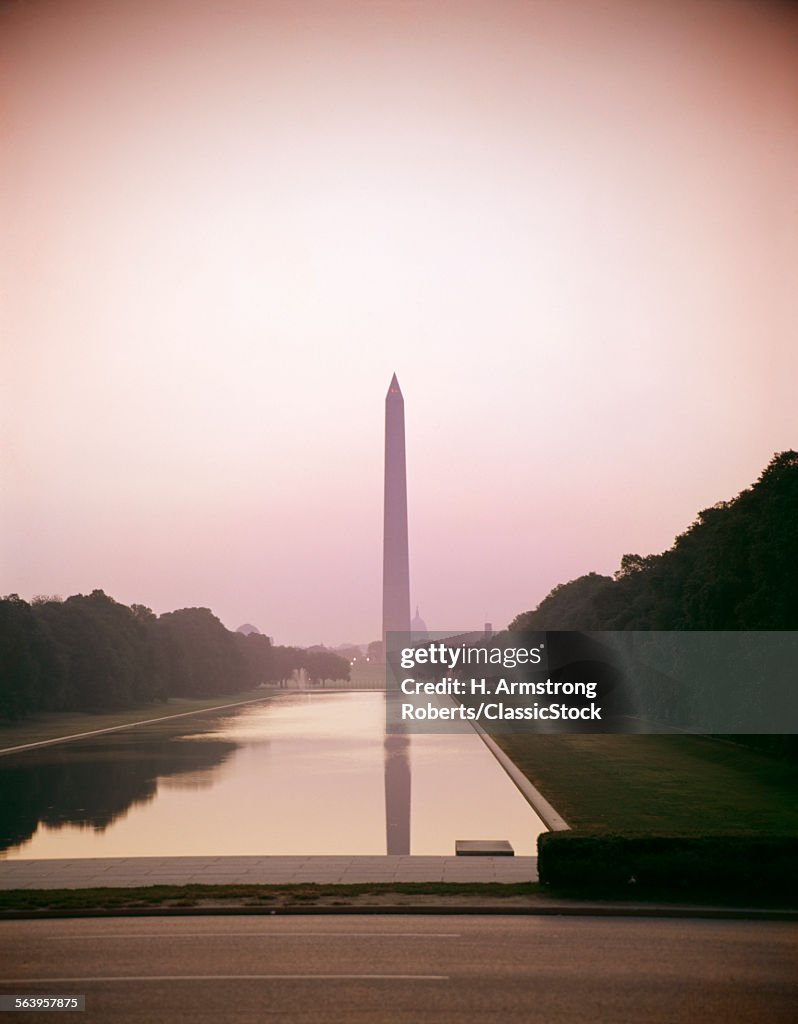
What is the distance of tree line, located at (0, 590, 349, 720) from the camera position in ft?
275

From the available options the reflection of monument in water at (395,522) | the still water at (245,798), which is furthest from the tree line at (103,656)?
the still water at (245,798)

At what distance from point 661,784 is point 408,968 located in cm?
2457

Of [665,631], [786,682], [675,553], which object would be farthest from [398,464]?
[786,682]

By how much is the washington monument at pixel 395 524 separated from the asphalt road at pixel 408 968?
116 metres

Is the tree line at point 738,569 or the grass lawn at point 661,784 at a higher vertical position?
the tree line at point 738,569

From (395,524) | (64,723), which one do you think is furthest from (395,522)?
(64,723)

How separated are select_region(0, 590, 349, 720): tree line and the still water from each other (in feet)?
86.4

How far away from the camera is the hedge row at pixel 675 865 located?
63.5ft

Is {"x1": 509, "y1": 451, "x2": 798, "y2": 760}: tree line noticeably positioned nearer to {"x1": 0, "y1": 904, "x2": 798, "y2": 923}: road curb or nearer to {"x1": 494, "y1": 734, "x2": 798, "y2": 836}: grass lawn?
{"x1": 494, "y1": 734, "x2": 798, "y2": 836}: grass lawn

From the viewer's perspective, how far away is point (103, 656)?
97.4 m

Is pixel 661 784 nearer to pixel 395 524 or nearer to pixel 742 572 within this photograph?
pixel 742 572

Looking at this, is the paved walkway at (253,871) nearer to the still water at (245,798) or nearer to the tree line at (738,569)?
the still water at (245,798)

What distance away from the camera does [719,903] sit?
18750 mm

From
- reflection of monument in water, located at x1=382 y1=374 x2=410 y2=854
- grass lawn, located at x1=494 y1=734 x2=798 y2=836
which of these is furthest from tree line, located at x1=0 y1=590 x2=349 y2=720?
grass lawn, located at x1=494 y1=734 x2=798 y2=836
